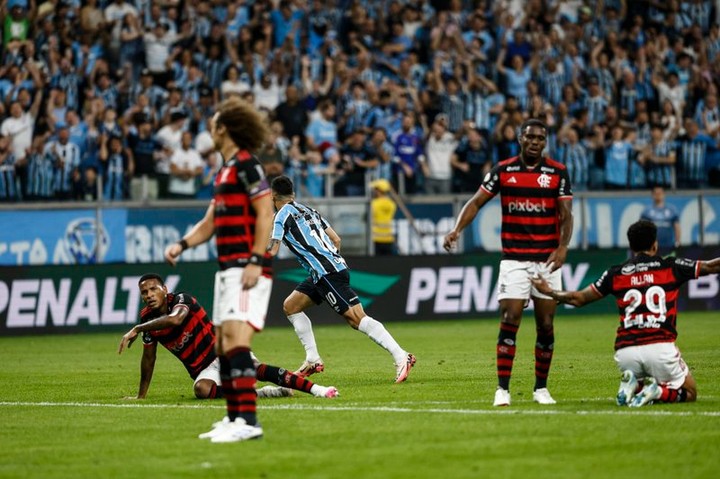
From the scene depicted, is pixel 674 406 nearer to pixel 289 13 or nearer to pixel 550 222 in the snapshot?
pixel 550 222

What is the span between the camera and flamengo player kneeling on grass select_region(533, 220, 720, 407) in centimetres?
1137

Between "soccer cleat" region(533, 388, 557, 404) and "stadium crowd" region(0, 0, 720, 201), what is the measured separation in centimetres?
1309

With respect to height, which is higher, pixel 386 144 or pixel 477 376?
pixel 386 144

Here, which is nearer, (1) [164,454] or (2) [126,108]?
(1) [164,454]

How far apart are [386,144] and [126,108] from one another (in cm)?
545

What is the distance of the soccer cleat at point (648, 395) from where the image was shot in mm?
11305

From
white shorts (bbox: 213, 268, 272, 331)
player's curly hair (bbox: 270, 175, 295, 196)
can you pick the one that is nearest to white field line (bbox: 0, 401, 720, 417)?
white shorts (bbox: 213, 268, 272, 331)

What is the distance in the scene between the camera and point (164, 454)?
922 centimetres

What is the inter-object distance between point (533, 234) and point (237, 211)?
3239 mm

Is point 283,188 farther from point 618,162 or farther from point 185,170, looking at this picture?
point 618,162

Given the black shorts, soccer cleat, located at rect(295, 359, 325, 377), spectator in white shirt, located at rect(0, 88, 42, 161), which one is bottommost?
soccer cleat, located at rect(295, 359, 325, 377)

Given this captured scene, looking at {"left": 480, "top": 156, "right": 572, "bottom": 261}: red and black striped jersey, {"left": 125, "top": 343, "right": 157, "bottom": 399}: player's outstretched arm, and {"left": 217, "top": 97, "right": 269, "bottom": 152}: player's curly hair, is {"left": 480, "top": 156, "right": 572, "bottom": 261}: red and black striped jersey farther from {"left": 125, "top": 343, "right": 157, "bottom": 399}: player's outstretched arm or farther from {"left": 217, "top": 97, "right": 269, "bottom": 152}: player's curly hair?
{"left": 125, "top": 343, "right": 157, "bottom": 399}: player's outstretched arm

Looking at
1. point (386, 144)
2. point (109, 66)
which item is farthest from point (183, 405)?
point (109, 66)

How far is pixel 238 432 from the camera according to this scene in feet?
31.7
